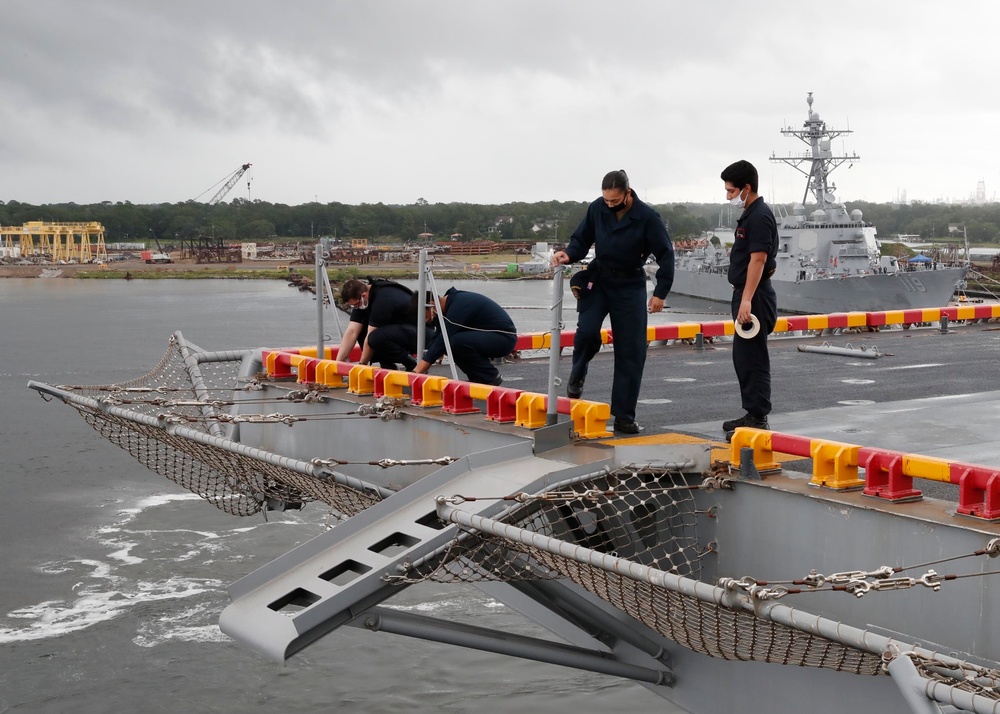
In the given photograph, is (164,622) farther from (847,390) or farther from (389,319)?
(847,390)

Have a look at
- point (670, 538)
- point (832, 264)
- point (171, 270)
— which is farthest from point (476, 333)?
point (171, 270)

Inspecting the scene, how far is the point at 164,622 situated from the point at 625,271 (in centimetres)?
1057

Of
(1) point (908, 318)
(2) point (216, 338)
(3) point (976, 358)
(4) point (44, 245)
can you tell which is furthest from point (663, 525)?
(4) point (44, 245)

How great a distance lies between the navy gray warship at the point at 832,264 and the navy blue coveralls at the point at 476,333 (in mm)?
50851

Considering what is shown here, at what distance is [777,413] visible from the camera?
338 inches

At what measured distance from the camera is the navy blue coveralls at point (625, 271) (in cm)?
710

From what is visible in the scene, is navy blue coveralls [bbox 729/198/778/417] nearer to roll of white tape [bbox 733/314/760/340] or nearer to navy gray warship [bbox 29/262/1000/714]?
roll of white tape [bbox 733/314/760/340]

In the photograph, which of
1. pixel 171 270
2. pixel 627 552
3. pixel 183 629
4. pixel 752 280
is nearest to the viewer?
pixel 627 552

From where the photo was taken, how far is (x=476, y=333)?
365 inches

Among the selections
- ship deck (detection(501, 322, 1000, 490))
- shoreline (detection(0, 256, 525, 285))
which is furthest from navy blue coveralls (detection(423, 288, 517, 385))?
shoreline (detection(0, 256, 525, 285))

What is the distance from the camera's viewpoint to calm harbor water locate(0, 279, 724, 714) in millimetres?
12875

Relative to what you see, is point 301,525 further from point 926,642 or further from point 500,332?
point 926,642

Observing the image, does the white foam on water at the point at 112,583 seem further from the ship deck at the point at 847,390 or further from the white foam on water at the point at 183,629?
the ship deck at the point at 847,390

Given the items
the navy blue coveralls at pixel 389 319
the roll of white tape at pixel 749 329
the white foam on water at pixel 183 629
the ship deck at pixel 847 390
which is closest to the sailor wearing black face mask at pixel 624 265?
the ship deck at pixel 847 390
